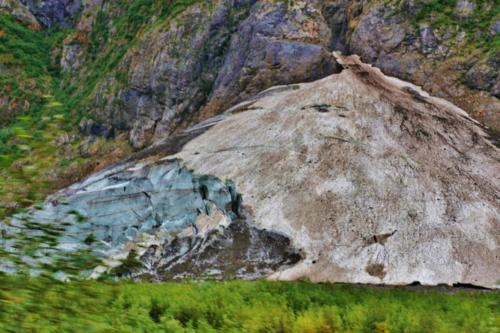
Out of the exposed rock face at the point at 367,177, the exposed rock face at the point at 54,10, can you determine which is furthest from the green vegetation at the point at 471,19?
the exposed rock face at the point at 54,10

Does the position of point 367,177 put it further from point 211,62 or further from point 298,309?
point 211,62

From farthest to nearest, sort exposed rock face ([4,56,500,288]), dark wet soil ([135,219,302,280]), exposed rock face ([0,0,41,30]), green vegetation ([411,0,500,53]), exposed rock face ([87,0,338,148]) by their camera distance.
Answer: exposed rock face ([0,0,41,30]) → exposed rock face ([87,0,338,148]) → green vegetation ([411,0,500,53]) → dark wet soil ([135,219,302,280]) → exposed rock face ([4,56,500,288])

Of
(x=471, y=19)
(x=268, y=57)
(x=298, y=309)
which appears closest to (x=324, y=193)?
(x=298, y=309)

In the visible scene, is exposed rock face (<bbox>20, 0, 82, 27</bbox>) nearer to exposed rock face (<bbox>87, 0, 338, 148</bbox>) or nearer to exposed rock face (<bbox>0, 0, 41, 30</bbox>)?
exposed rock face (<bbox>0, 0, 41, 30</bbox>)

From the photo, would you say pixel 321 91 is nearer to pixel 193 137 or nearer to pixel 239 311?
pixel 193 137

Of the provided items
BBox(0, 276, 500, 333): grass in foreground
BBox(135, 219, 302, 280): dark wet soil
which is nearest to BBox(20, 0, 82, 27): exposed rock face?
BBox(135, 219, 302, 280): dark wet soil

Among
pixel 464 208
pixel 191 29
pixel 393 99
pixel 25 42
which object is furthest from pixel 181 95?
pixel 25 42
